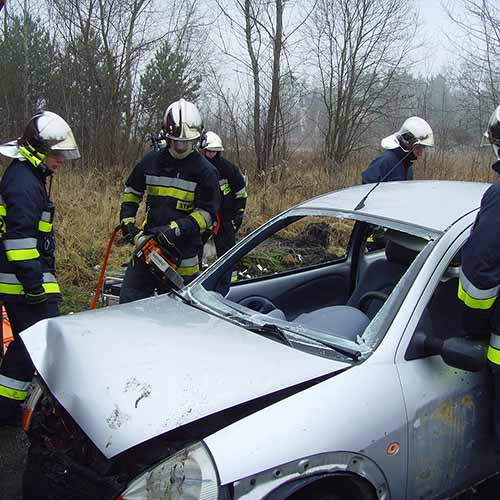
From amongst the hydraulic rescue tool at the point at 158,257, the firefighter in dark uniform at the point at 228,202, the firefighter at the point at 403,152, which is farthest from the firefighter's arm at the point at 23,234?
the firefighter in dark uniform at the point at 228,202

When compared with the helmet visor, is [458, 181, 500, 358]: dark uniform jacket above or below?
below

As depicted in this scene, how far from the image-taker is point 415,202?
272cm

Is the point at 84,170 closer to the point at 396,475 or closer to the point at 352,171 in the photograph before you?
the point at 352,171

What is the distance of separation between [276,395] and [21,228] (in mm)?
1899

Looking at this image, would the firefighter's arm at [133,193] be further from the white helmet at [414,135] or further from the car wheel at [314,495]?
the car wheel at [314,495]

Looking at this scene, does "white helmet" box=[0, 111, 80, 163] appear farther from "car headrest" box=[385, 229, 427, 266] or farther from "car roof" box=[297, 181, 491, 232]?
"car headrest" box=[385, 229, 427, 266]

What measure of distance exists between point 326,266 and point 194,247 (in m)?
1.11

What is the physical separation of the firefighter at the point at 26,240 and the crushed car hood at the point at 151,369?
2.27 feet

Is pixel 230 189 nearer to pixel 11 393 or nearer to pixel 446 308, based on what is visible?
pixel 11 393

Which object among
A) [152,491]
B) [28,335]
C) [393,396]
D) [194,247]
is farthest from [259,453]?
[194,247]

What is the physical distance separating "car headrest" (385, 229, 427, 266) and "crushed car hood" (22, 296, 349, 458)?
0.96 m

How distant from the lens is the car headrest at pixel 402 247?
9.05 ft

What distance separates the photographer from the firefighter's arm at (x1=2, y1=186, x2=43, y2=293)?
10.1ft

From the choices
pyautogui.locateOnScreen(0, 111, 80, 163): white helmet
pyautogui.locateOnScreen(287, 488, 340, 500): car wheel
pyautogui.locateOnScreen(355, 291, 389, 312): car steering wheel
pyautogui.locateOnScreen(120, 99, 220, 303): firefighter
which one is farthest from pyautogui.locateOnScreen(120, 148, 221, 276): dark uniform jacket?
pyautogui.locateOnScreen(287, 488, 340, 500): car wheel
